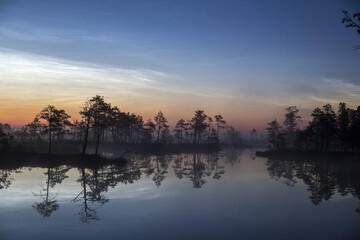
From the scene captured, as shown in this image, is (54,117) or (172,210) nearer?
(172,210)

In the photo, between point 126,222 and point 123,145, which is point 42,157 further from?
point 123,145

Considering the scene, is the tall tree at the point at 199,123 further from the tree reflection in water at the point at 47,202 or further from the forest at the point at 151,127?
the tree reflection in water at the point at 47,202

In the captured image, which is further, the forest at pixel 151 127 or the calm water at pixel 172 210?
the forest at pixel 151 127

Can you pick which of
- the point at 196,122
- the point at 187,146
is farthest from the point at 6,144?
the point at 196,122

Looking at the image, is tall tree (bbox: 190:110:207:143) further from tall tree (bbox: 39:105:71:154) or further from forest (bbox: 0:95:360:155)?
tall tree (bbox: 39:105:71:154)

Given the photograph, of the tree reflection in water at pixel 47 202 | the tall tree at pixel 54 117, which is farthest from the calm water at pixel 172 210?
the tall tree at pixel 54 117

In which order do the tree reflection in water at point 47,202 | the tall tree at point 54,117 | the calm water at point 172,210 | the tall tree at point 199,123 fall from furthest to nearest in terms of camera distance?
the tall tree at point 199,123
the tall tree at point 54,117
the tree reflection in water at point 47,202
the calm water at point 172,210

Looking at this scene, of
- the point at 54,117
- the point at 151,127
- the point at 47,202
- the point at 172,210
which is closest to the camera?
the point at 172,210

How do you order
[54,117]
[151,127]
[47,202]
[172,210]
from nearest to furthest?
[172,210] < [47,202] < [54,117] < [151,127]

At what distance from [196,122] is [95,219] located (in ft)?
322

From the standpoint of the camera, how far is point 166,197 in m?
21.2

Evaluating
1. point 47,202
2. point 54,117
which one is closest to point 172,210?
point 47,202

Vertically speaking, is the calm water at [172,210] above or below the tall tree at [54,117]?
below

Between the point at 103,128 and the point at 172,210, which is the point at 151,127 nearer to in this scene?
the point at 103,128
